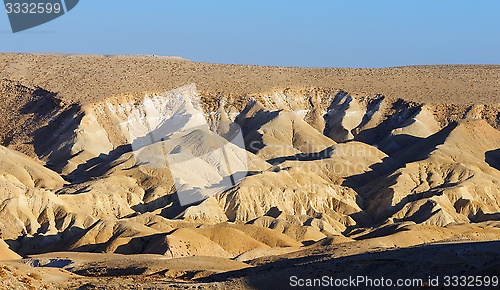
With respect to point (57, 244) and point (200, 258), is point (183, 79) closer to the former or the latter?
point (57, 244)

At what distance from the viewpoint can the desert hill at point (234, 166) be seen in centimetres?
7106

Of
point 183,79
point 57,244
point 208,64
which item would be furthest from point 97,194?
point 208,64

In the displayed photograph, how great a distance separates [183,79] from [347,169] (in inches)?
1269

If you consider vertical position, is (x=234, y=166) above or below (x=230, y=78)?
below

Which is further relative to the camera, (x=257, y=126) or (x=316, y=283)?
(x=257, y=126)

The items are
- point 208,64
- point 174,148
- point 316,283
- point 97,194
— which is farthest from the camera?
point 208,64

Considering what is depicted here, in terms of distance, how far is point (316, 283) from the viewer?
4375cm

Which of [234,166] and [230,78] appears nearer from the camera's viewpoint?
[234,166]

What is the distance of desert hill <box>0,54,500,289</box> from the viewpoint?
71.1 metres

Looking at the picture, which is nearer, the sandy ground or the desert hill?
the desert hill

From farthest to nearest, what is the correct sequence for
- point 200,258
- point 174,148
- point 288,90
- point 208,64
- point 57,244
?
1. point 208,64
2. point 288,90
3. point 174,148
4. point 57,244
5. point 200,258

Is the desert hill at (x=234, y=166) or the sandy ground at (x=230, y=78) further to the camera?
the sandy ground at (x=230, y=78)

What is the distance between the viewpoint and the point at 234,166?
104 meters

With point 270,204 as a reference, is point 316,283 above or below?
above
